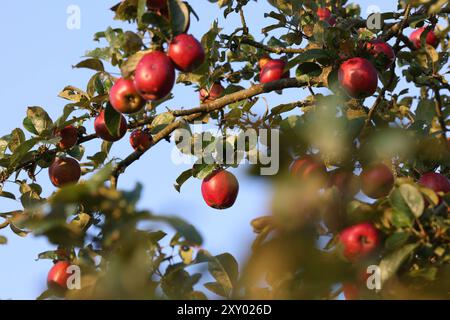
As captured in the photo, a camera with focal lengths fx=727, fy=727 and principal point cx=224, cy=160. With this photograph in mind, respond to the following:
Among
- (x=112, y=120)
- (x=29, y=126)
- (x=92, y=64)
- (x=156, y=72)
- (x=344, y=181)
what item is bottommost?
(x=344, y=181)

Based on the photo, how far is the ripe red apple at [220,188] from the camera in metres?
3.13

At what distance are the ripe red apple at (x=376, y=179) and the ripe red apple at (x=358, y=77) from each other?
59 centimetres

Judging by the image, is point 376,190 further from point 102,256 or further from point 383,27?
point 383,27

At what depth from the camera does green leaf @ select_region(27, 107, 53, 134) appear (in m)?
3.33

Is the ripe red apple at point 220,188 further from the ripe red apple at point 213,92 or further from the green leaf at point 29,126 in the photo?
the green leaf at point 29,126

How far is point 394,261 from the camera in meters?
1.93

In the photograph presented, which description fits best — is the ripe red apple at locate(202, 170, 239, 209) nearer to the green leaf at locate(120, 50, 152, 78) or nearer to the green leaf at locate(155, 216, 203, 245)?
the green leaf at locate(120, 50, 152, 78)

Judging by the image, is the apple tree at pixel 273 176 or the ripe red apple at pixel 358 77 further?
the ripe red apple at pixel 358 77

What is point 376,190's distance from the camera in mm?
2281

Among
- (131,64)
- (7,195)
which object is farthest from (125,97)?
(7,195)

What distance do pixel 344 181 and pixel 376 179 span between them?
0.70 ft

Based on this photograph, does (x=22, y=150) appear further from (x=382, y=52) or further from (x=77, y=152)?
(x=382, y=52)

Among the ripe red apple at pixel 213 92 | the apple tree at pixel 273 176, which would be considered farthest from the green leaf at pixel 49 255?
the ripe red apple at pixel 213 92

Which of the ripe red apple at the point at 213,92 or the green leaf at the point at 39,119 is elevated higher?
the ripe red apple at the point at 213,92
